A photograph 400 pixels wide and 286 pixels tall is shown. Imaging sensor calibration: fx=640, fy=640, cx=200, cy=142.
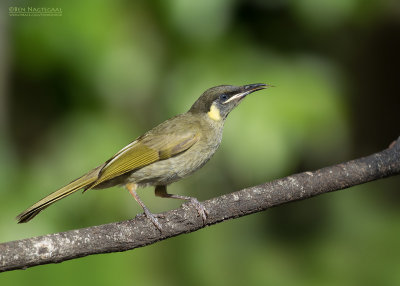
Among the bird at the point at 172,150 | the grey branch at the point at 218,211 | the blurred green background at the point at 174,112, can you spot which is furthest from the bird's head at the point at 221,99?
the grey branch at the point at 218,211

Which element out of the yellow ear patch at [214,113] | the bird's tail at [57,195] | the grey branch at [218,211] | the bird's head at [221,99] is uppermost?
the bird's head at [221,99]

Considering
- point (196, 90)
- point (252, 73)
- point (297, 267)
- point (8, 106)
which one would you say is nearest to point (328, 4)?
point (252, 73)

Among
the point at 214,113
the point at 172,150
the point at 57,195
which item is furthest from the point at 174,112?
the point at 57,195

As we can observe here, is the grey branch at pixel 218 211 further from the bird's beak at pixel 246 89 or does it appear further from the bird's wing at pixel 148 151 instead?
the bird's beak at pixel 246 89

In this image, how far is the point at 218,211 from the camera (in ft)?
11.4

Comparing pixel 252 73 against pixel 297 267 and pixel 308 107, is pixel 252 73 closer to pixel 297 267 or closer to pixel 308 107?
pixel 308 107

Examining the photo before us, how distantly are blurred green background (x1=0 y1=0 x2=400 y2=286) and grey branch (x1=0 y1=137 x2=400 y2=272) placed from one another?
983 millimetres

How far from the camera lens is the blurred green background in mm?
4441

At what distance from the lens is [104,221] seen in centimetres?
466

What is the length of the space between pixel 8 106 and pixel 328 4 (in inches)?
96.5

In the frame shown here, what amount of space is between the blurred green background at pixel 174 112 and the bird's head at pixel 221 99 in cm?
21

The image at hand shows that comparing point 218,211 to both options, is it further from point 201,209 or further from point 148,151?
point 148,151

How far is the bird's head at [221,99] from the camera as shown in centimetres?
417

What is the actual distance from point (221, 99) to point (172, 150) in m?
0.51
